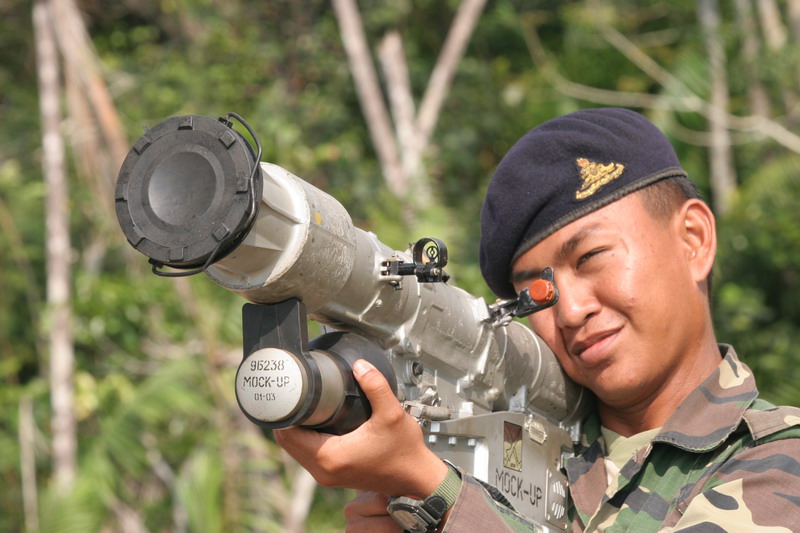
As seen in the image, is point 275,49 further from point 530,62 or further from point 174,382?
point 174,382

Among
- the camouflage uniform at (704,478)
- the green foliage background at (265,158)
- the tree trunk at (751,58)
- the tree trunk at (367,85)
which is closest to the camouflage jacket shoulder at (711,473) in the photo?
the camouflage uniform at (704,478)

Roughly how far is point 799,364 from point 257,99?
5399mm

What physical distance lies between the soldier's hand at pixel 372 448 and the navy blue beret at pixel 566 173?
73 cm

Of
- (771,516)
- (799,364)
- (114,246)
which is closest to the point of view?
(771,516)

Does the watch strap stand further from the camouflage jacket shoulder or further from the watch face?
the camouflage jacket shoulder

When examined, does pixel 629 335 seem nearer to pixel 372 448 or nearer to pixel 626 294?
pixel 626 294

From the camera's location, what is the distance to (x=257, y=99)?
30.8 feet

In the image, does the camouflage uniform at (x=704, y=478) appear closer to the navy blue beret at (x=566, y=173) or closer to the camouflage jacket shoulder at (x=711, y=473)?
the camouflage jacket shoulder at (x=711, y=473)

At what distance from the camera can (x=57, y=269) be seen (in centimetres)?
743

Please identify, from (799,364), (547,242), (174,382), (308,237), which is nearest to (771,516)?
(547,242)

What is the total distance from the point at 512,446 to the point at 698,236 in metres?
0.70

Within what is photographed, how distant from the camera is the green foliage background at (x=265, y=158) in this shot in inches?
266

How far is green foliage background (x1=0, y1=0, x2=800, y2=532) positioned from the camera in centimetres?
675

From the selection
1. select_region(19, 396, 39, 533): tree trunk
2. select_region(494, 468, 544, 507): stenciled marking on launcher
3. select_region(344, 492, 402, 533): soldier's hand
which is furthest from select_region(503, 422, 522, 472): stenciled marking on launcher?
select_region(19, 396, 39, 533): tree trunk
